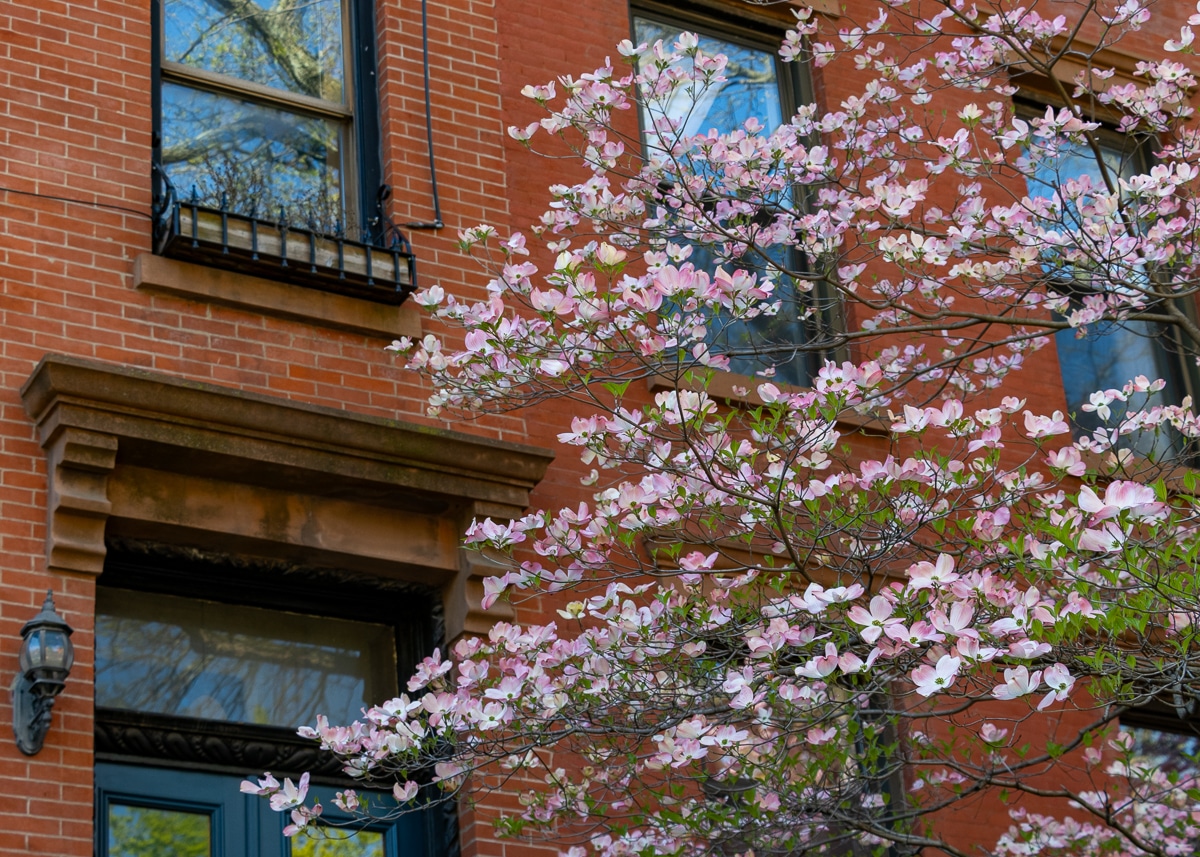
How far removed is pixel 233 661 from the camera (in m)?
8.84

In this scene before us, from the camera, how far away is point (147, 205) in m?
9.14

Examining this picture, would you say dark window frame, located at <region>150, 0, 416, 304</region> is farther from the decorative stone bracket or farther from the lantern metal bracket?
the lantern metal bracket

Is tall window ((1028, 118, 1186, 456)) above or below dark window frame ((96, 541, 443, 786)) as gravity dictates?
above

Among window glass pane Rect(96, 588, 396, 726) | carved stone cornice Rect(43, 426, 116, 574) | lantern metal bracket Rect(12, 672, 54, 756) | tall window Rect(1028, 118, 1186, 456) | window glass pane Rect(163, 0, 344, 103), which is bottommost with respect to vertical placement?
lantern metal bracket Rect(12, 672, 54, 756)

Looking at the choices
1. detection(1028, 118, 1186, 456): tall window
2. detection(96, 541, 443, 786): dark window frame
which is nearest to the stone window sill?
detection(96, 541, 443, 786): dark window frame

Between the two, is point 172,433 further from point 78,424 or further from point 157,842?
point 157,842

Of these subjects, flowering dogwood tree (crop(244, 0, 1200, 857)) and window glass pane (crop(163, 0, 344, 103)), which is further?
window glass pane (crop(163, 0, 344, 103))

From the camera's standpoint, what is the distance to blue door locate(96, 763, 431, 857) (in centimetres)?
820

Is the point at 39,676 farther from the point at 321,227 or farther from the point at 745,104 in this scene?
the point at 745,104

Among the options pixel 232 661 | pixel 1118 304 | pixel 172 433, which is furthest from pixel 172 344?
pixel 1118 304

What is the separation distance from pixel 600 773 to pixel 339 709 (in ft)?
4.78

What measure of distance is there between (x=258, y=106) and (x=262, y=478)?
2483mm

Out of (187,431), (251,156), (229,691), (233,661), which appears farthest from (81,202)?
(229,691)

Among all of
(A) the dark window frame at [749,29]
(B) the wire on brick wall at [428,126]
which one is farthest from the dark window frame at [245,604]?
(A) the dark window frame at [749,29]
